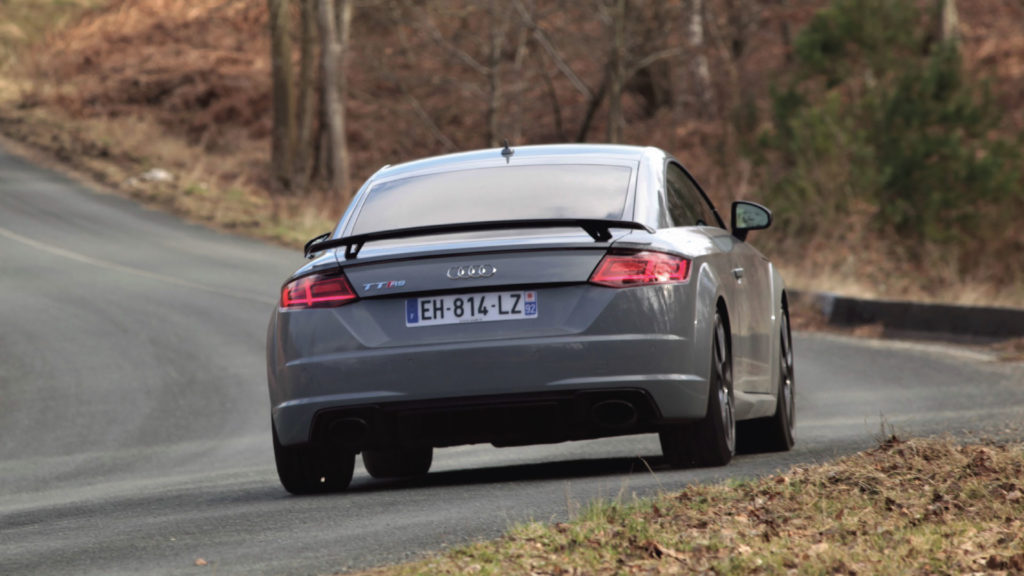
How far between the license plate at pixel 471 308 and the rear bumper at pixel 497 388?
105 mm

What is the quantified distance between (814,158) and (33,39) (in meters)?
37.7

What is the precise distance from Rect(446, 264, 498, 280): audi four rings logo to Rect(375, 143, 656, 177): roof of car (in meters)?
1.15

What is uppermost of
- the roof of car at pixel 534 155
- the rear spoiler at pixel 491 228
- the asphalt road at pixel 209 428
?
the roof of car at pixel 534 155

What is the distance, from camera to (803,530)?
18.1ft

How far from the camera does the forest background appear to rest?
90.5 feet

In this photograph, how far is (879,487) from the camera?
621cm

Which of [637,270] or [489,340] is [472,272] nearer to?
[489,340]

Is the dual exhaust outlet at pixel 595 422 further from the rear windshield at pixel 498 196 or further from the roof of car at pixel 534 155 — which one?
the roof of car at pixel 534 155

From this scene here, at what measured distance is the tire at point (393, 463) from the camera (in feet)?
30.7

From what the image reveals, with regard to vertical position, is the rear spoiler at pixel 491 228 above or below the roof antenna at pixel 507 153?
below

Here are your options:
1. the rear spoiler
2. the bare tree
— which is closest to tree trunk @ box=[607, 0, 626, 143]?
the bare tree

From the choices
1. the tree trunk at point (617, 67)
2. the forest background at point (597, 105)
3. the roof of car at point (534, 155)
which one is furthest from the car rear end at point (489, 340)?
the tree trunk at point (617, 67)

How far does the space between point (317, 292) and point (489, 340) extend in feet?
2.63

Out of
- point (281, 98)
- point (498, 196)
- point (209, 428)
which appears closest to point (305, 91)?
point (281, 98)
